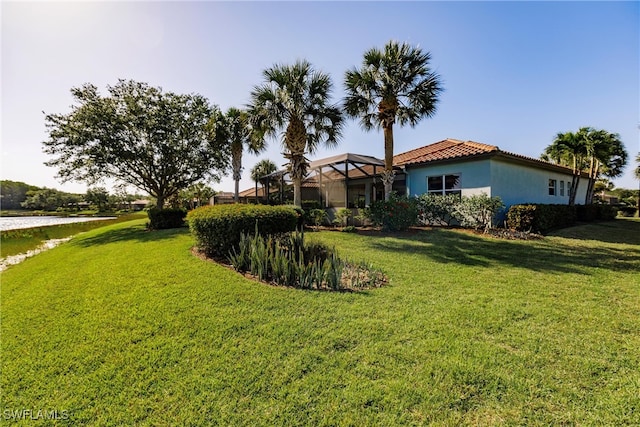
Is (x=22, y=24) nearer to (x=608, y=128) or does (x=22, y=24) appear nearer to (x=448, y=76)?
(x=448, y=76)

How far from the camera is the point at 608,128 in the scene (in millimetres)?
16812

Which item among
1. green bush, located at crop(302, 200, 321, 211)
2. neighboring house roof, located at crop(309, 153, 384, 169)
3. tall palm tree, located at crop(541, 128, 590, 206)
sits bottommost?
green bush, located at crop(302, 200, 321, 211)

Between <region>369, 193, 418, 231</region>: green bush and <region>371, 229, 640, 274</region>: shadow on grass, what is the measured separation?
4.51 ft

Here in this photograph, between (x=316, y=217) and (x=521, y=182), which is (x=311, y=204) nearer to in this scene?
(x=316, y=217)

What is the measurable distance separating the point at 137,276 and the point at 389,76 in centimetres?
1243

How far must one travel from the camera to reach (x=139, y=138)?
1841cm

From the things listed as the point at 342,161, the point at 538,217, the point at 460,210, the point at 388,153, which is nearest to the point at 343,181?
the point at 342,161

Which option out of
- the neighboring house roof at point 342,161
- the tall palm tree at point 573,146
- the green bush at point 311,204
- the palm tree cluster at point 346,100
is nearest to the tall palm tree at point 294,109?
the palm tree cluster at point 346,100

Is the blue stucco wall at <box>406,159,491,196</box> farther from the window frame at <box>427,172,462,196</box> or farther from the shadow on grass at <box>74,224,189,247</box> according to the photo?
the shadow on grass at <box>74,224,189,247</box>

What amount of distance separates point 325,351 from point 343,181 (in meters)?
15.2

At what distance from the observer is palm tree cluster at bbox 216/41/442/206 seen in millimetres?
12609

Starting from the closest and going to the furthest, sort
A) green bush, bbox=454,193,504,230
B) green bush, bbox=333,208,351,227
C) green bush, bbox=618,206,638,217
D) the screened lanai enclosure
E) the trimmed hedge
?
the trimmed hedge, green bush, bbox=454,193,504,230, green bush, bbox=333,208,351,227, the screened lanai enclosure, green bush, bbox=618,206,638,217

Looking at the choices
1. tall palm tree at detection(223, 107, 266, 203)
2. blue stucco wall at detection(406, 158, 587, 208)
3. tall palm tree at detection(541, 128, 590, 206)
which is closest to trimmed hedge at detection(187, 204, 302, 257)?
blue stucco wall at detection(406, 158, 587, 208)

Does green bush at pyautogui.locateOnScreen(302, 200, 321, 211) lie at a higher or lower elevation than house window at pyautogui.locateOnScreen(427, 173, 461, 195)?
lower
